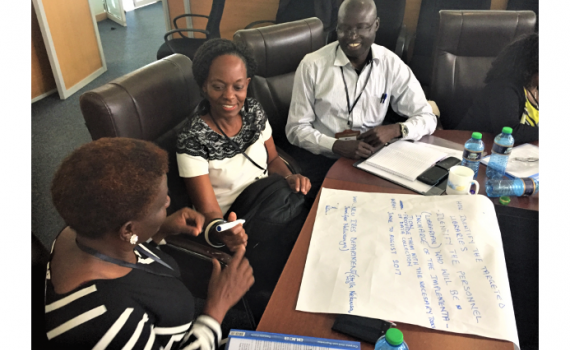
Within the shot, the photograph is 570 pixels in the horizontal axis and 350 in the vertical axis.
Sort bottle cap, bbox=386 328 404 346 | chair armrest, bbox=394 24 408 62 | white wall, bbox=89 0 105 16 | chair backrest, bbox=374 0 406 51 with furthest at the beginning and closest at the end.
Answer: white wall, bbox=89 0 105 16 < chair backrest, bbox=374 0 406 51 < chair armrest, bbox=394 24 408 62 < bottle cap, bbox=386 328 404 346

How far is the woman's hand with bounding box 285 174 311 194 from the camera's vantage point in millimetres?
1174

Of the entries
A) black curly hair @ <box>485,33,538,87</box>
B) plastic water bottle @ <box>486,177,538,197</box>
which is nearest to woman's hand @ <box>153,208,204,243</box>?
plastic water bottle @ <box>486,177,538,197</box>

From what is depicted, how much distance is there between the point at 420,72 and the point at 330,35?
0.67 meters

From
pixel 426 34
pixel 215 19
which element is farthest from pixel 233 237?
pixel 426 34

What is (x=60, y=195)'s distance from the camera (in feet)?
1.82

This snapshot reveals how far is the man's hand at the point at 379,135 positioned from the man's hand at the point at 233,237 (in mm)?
555

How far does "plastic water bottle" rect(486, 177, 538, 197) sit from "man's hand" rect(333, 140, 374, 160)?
361 mm

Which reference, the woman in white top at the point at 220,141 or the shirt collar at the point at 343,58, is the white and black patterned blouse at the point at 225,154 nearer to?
the woman in white top at the point at 220,141

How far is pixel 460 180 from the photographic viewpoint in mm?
937

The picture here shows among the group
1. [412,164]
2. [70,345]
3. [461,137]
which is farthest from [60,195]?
[461,137]

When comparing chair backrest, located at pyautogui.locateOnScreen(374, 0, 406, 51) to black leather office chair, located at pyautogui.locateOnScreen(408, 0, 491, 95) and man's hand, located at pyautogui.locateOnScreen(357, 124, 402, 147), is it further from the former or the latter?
man's hand, located at pyautogui.locateOnScreen(357, 124, 402, 147)

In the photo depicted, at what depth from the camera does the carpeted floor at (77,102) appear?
1.56 m

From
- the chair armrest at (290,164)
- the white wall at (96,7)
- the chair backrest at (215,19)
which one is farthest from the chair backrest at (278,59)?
the white wall at (96,7)
